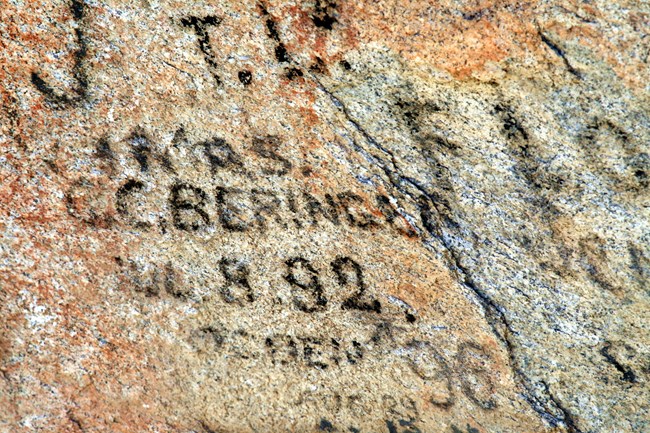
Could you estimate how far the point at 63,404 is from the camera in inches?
76.3

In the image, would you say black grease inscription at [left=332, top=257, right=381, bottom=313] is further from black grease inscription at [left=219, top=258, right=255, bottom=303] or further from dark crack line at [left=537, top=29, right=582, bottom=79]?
dark crack line at [left=537, top=29, right=582, bottom=79]

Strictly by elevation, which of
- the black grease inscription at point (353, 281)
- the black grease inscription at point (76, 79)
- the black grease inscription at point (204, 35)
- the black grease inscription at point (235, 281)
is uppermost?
the black grease inscription at point (204, 35)

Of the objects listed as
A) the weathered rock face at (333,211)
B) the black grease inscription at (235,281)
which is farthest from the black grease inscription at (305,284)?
the black grease inscription at (235,281)

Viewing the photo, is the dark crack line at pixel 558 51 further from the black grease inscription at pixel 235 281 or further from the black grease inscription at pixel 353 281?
the black grease inscription at pixel 235 281

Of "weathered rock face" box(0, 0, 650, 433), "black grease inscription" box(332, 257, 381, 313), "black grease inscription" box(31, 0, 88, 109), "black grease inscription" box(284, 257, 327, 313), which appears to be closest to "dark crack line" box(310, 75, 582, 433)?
"weathered rock face" box(0, 0, 650, 433)

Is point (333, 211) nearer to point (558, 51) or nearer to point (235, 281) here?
point (235, 281)

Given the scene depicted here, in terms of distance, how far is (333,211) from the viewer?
2.31 metres

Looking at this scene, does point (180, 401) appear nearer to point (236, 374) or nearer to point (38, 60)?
point (236, 374)

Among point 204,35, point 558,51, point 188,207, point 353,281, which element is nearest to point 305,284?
point 353,281

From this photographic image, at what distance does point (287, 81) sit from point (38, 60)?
73cm

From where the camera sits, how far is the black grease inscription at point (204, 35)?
2.26 metres

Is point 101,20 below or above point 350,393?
above

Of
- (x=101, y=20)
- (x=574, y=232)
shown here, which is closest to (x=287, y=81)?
(x=101, y=20)

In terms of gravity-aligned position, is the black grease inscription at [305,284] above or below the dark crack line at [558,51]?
below
